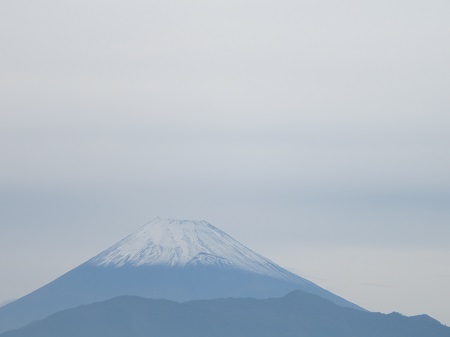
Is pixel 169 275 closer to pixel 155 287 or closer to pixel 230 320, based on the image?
pixel 155 287

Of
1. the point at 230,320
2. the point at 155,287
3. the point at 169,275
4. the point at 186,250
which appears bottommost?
the point at 230,320

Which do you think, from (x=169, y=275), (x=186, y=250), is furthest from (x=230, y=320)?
(x=186, y=250)

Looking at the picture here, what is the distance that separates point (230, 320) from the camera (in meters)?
118

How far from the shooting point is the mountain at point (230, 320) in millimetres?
110688

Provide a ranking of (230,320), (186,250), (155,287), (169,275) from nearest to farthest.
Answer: (230,320)
(155,287)
(169,275)
(186,250)

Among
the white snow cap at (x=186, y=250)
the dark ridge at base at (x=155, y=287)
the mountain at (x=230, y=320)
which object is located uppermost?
the white snow cap at (x=186, y=250)

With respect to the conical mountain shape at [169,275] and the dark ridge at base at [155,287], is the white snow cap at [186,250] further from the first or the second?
the dark ridge at base at [155,287]

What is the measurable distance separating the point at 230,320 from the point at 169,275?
1888cm

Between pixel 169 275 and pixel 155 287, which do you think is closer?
pixel 155 287

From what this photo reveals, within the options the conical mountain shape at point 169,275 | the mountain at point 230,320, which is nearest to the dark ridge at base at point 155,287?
the conical mountain shape at point 169,275

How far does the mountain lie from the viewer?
363ft

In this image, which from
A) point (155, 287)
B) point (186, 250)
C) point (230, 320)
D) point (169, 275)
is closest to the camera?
point (230, 320)

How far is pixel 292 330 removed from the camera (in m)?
117

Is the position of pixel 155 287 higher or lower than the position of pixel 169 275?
lower
